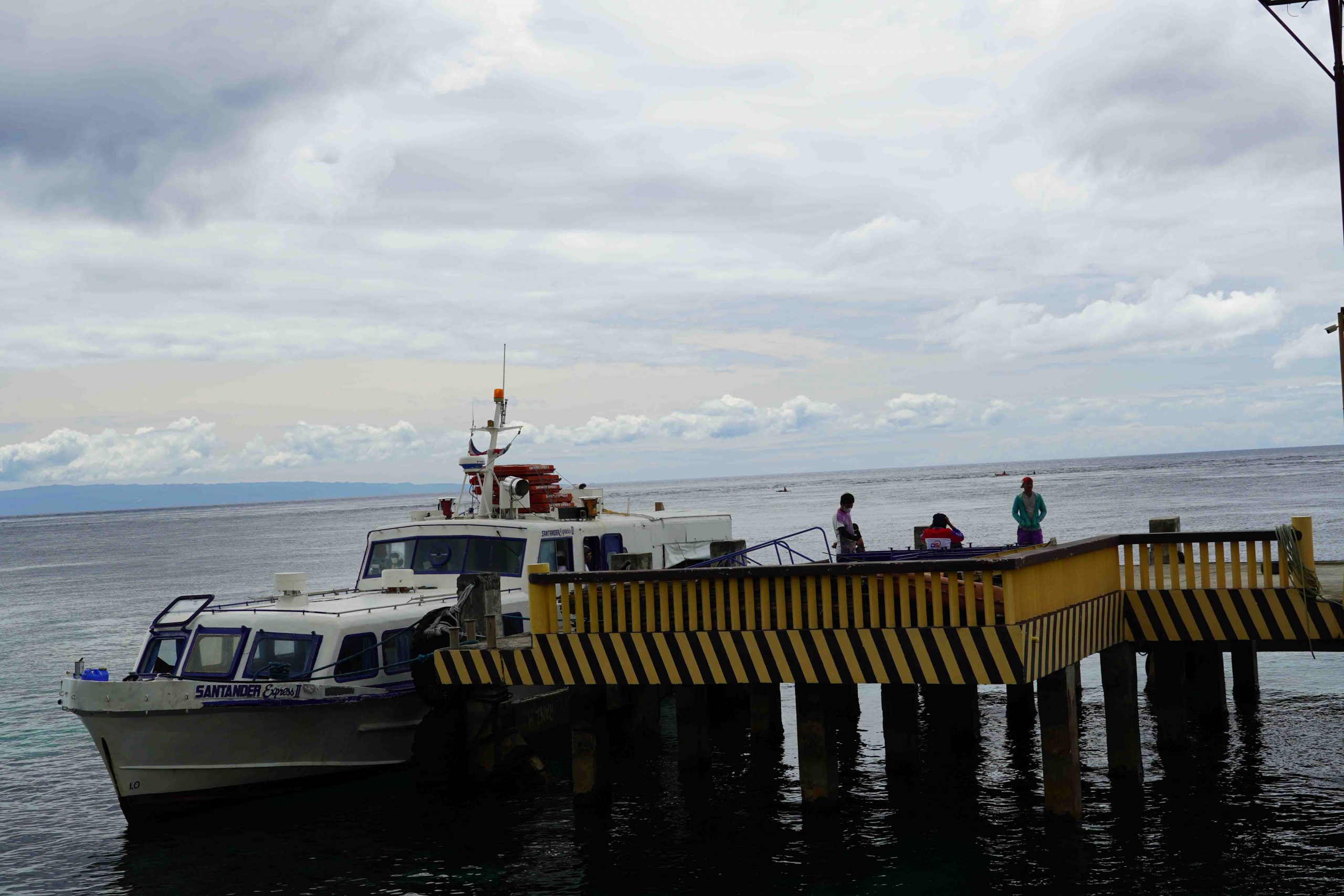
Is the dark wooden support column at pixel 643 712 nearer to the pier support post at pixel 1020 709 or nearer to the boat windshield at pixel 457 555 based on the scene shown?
the boat windshield at pixel 457 555

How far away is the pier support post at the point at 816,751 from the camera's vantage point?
15062mm

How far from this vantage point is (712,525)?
1113 inches

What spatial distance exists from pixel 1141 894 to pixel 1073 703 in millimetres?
2147

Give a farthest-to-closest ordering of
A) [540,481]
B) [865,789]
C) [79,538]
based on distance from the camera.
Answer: [79,538] < [540,481] < [865,789]

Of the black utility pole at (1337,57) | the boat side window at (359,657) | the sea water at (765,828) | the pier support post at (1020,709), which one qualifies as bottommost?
the sea water at (765,828)

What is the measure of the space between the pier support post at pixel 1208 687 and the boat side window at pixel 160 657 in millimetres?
15413

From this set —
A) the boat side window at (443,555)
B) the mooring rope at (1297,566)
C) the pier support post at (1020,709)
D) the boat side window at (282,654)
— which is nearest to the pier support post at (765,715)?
the pier support post at (1020,709)

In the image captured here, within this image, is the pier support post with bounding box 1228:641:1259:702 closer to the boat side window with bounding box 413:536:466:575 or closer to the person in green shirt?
the person in green shirt

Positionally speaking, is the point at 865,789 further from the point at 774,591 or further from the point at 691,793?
the point at 774,591

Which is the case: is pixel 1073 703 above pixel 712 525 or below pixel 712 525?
below

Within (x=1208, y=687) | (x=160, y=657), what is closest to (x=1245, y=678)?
(x=1208, y=687)

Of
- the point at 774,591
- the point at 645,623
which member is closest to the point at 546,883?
the point at 645,623

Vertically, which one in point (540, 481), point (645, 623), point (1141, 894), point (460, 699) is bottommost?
point (1141, 894)

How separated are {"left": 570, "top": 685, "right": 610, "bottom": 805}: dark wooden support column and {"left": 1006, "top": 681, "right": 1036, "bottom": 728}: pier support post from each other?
7598mm
